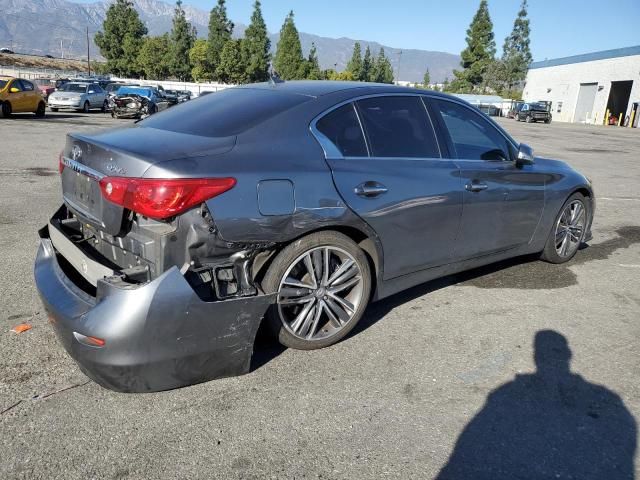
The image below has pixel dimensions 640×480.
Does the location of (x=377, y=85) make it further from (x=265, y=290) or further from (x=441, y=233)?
(x=265, y=290)

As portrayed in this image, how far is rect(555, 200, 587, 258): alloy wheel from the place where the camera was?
5333 mm

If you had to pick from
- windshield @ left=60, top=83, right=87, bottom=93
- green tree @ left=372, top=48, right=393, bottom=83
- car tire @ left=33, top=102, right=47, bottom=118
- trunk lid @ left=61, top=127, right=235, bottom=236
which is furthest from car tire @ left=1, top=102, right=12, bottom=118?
green tree @ left=372, top=48, right=393, bottom=83

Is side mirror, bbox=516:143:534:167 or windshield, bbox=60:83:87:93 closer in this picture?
side mirror, bbox=516:143:534:167

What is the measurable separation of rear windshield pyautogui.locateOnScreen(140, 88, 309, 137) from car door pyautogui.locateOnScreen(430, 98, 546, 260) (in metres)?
1.31

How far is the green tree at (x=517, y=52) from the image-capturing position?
292 ft

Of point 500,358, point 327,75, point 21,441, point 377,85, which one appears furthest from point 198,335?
point 327,75

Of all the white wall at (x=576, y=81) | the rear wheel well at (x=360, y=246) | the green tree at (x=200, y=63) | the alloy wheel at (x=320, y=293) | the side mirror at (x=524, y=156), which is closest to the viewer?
the rear wheel well at (x=360, y=246)

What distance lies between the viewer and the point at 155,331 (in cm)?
257

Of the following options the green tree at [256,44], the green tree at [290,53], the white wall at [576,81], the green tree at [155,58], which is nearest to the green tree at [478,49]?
the white wall at [576,81]

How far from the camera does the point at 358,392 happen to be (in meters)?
3.01

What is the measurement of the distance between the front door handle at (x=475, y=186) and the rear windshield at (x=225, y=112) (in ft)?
4.68

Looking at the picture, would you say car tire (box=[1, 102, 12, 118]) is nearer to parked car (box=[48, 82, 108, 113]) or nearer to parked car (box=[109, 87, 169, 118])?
parked car (box=[109, 87, 169, 118])

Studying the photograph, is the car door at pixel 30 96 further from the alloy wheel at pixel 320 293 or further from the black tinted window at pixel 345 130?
the alloy wheel at pixel 320 293

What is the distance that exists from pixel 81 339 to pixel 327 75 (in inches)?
3032
